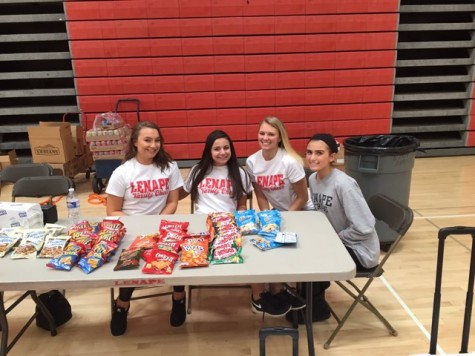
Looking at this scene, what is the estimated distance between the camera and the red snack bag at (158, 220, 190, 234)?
212cm

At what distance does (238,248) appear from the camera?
1.87 m

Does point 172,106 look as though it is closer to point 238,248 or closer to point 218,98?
point 218,98

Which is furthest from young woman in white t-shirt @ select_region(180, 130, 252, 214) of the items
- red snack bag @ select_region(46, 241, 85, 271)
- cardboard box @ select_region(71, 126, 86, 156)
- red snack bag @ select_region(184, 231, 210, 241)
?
cardboard box @ select_region(71, 126, 86, 156)

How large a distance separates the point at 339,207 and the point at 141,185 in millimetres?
1283

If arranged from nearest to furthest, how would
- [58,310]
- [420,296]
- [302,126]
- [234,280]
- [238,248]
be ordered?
[234,280] < [238,248] < [58,310] < [420,296] < [302,126]

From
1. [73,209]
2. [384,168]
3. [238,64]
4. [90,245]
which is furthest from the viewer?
[238,64]

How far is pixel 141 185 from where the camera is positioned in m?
2.67

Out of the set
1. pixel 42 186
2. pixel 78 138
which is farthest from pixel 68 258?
pixel 78 138

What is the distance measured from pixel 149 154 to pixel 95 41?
406cm

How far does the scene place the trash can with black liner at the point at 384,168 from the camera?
330 centimetres

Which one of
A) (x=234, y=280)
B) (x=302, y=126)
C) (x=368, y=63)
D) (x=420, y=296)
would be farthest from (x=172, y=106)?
(x=234, y=280)

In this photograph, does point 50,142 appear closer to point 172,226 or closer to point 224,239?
point 172,226

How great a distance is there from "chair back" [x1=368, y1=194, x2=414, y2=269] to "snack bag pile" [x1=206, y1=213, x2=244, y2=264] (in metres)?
0.88

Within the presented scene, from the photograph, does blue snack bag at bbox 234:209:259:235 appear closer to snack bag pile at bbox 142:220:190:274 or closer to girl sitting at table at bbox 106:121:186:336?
snack bag pile at bbox 142:220:190:274
